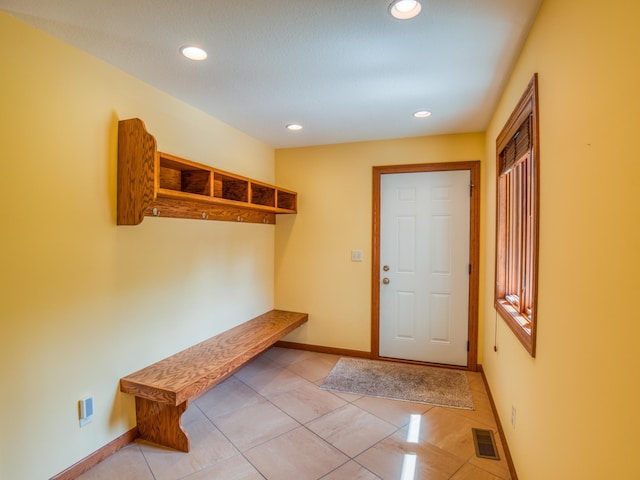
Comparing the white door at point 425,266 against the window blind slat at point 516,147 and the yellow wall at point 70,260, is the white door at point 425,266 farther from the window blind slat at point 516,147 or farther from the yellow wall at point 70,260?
the yellow wall at point 70,260

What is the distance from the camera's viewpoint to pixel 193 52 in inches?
74.4

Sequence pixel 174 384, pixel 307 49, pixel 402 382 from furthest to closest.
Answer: pixel 402 382
pixel 174 384
pixel 307 49

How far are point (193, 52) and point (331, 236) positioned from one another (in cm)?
232

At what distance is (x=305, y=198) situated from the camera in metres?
3.89

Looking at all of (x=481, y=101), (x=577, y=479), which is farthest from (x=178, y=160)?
(x=577, y=479)

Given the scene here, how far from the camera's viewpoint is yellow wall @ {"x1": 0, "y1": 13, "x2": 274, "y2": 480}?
162 centimetres

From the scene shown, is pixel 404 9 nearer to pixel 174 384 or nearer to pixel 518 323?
pixel 518 323

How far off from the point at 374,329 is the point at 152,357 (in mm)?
2182

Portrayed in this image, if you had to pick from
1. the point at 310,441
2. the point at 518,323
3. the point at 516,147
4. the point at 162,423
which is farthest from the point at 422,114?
the point at 162,423

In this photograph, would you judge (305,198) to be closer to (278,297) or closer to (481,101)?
(278,297)

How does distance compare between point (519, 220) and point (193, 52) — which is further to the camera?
point (519, 220)

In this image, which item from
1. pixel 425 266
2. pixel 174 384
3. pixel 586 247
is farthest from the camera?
pixel 425 266

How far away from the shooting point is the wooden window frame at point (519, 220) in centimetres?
156

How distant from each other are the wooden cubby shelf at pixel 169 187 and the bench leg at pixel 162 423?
1.19 m
